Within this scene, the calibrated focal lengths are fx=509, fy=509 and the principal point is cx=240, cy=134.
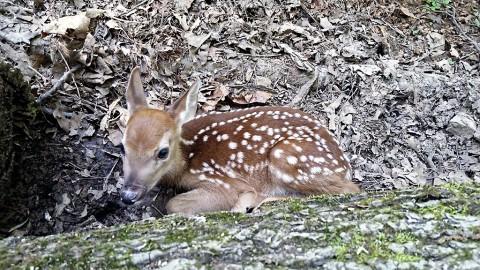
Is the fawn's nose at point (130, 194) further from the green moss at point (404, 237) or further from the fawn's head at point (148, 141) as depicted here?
the green moss at point (404, 237)

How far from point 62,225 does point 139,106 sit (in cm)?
107

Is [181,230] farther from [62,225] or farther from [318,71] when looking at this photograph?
[318,71]

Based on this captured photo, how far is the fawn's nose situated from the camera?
340 cm

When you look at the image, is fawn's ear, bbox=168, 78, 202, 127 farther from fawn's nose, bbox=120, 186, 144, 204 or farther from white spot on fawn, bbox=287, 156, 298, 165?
white spot on fawn, bbox=287, 156, 298, 165

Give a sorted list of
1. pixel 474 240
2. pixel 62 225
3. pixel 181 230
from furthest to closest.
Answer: pixel 62 225 → pixel 181 230 → pixel 474 240

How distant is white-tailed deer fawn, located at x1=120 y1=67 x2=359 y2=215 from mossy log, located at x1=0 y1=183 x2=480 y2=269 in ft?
5.08

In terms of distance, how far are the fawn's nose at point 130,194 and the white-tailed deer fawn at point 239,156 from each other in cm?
27

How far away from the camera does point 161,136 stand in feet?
12.2

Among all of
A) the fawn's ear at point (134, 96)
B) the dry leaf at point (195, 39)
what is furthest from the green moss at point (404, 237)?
the dry leaf at point (195, 39)

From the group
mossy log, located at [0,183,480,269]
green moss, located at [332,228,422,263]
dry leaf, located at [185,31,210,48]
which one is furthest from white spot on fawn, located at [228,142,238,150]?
green moss, located at [332,228,422,263]

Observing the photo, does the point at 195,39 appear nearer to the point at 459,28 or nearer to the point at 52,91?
the point at 52,91

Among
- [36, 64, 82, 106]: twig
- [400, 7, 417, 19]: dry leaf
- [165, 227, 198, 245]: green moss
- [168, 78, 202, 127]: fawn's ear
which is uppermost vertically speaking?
[400, 7, 417, 19]: dry leaf

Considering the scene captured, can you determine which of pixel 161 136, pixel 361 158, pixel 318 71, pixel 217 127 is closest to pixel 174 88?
pixel 217 127

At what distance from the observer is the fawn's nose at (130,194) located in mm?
3402
